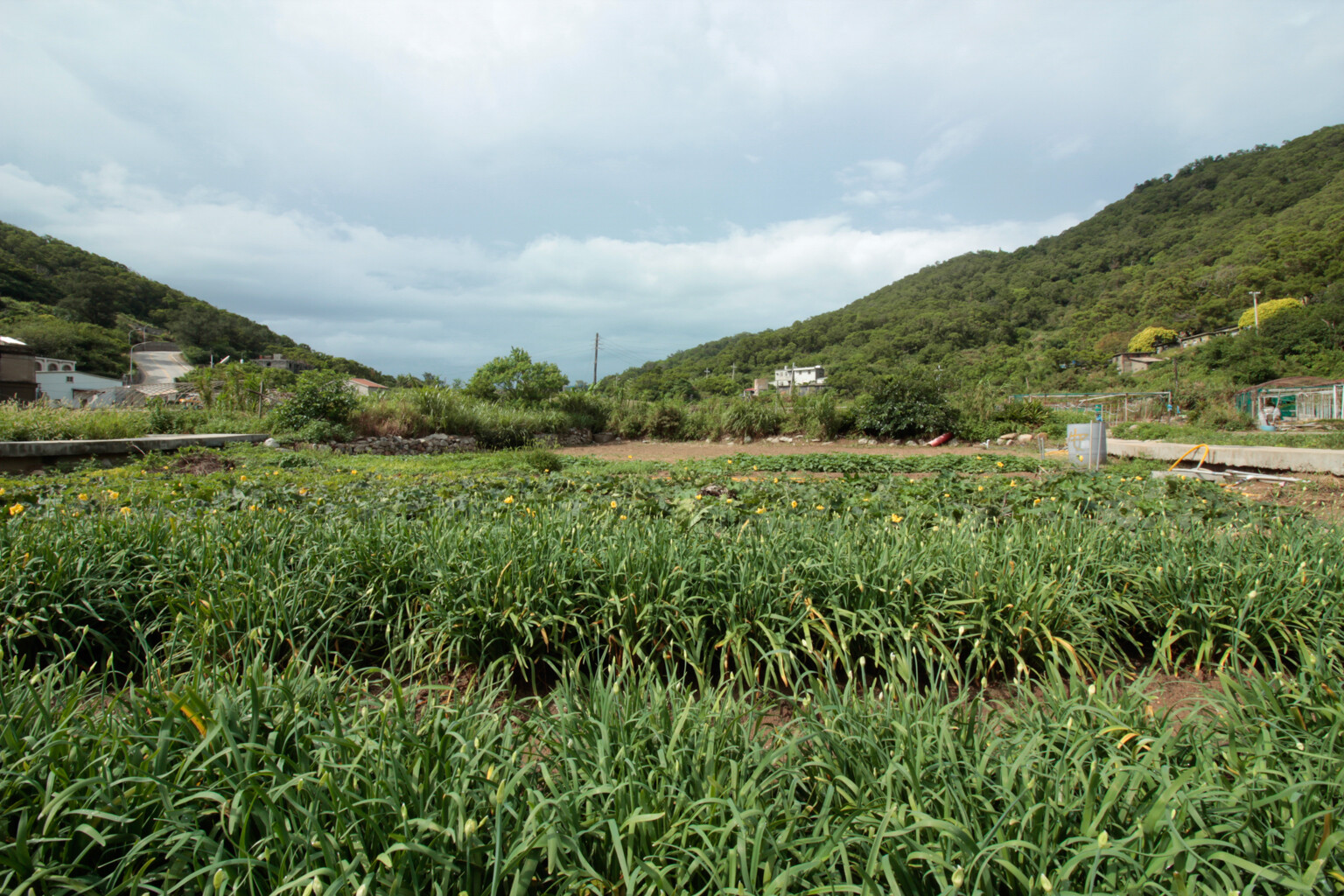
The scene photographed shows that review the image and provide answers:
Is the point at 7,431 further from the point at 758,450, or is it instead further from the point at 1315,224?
the point at 1315,224

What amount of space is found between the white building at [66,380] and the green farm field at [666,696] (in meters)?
54.6

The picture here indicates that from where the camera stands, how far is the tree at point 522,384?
17281 mm

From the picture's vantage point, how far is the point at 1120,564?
A: 2.55m

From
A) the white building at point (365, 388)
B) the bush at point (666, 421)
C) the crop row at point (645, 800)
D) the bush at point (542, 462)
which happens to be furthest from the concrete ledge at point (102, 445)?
the bush at point (666, 421)

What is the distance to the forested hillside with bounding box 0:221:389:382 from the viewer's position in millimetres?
53344

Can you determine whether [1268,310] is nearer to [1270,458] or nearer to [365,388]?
[1270,458]

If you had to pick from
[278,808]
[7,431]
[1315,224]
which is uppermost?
[1315,224]

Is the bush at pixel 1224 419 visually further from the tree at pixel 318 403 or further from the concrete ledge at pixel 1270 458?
the tree at pixel 318 403

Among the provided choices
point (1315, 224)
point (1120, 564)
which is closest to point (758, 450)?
point (1120, 564)

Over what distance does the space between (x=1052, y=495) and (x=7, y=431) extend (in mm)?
12484

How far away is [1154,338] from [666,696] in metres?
60.7

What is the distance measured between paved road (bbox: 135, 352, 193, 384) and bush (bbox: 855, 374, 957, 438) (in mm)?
70580

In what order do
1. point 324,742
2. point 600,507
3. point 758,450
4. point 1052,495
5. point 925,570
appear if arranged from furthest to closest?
point 758,450 → point 1052,495 → point 600,507 → point 925,570 → point 324,742

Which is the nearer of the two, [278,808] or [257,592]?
[278,808]
